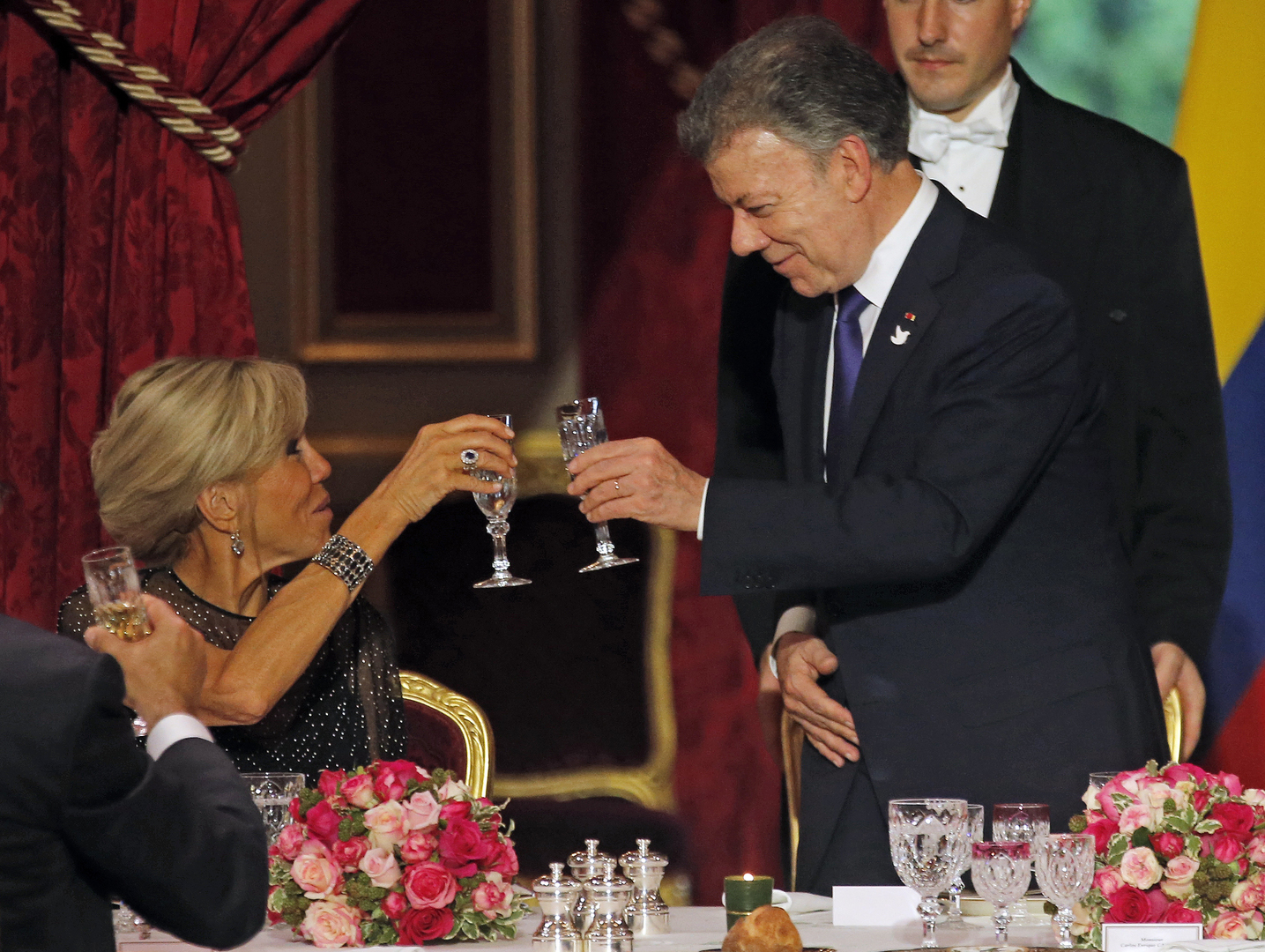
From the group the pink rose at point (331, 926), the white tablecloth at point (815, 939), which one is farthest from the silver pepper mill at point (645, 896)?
the pink rose at point (331, 926)

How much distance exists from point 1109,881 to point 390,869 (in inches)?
34.6

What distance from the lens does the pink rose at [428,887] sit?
2021 millimetres

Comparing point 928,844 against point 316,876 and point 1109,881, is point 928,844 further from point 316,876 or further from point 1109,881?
point 316,876

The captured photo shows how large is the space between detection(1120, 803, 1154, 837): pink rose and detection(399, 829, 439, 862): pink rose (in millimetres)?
858

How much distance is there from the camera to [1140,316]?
3.67 meters

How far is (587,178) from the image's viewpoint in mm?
4207

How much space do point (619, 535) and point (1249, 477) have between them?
5.06 feet

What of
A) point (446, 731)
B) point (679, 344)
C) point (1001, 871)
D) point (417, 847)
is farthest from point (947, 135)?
point (417, 847)

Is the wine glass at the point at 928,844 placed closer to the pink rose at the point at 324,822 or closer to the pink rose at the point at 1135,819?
the pink rose at the point at 1135,819

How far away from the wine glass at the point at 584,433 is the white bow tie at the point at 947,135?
4.87ft

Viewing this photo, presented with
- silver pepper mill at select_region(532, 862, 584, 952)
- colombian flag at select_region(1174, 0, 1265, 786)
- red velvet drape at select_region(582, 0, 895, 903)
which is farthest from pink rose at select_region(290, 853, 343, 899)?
colombian flag at select_region(1174, 0, 1265, 786)

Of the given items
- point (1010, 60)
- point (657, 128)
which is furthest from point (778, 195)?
point (657, 128)

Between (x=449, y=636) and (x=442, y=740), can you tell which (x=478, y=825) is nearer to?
(x=442, y=740)

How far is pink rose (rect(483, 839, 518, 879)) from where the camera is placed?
2.09 meters
